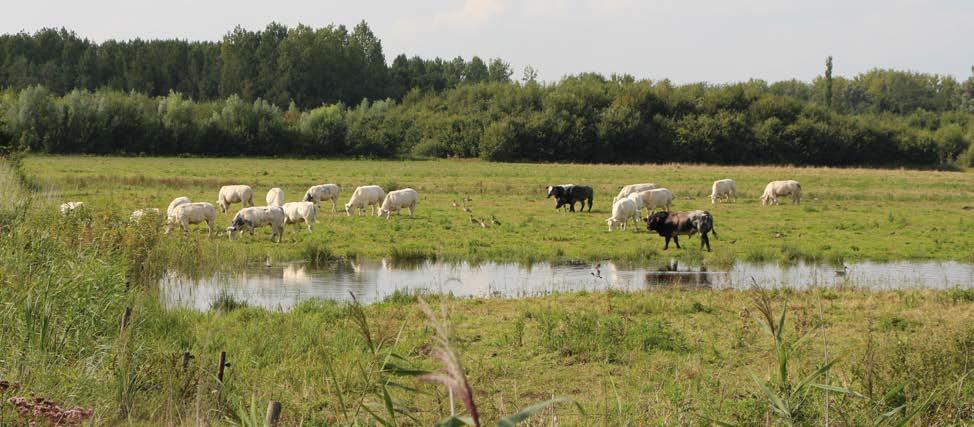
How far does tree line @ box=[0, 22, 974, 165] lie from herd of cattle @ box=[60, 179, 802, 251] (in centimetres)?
4241

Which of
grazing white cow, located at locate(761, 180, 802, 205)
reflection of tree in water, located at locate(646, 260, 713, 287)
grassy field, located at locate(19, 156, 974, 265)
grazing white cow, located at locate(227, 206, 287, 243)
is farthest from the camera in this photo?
grazing white cow, located at locate(761, 180, 802, 205)

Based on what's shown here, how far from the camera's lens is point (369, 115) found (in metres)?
88.6

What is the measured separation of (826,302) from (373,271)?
989cm

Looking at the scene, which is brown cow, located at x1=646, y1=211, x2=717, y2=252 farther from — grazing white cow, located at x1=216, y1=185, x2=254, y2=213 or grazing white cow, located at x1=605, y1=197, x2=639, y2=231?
grazing white cow, located at x1=216, y1=185, x2=254, y2=213

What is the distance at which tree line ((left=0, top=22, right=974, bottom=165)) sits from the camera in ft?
253

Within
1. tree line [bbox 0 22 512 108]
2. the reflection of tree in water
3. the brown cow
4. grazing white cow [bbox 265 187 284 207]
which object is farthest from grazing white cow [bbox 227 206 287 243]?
tree line [bbox 0 22 512 108]

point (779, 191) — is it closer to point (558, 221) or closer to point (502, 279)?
point (558, 221)

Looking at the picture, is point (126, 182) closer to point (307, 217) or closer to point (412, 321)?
point (307, 217)

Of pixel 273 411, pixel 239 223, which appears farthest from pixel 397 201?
pixel 273 411

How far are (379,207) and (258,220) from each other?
8.40 metres

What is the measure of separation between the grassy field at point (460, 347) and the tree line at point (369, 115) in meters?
58.0

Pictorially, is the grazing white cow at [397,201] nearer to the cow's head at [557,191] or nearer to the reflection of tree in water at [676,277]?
the cow's head at [557,191]

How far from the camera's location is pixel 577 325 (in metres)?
11.9

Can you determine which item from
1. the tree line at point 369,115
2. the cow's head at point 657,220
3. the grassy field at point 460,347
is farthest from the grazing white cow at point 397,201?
Result: the tree line at point 369,115
